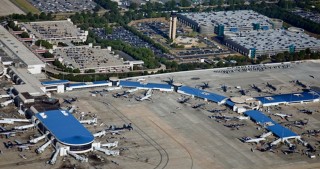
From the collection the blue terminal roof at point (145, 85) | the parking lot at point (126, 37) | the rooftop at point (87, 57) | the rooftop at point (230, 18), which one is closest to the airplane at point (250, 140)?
the blue terminal roof at point (145, 85)

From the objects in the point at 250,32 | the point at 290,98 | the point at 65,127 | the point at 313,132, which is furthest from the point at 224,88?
the point at 250,32

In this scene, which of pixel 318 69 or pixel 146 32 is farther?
pixel 146 32

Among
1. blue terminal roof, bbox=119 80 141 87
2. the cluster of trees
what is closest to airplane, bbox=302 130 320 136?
blue terminal roof, bbox=119 80 141 87

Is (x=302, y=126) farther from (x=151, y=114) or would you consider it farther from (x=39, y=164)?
(x=39, y=164)

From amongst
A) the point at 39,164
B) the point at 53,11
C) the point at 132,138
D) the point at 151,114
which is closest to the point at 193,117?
the point at 151,114

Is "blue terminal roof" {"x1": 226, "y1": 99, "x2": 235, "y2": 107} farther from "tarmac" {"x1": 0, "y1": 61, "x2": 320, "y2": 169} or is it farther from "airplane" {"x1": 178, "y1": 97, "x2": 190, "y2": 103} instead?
"airplane" {"x1": 178, "y1": 97, "x2": 190, "y2": 103}

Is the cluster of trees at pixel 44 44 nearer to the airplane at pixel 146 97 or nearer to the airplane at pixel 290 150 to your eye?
the airplane at pixel 146 97

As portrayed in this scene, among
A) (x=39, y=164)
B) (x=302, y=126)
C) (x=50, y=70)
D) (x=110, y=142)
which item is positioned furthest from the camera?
(x=50, y=70)
